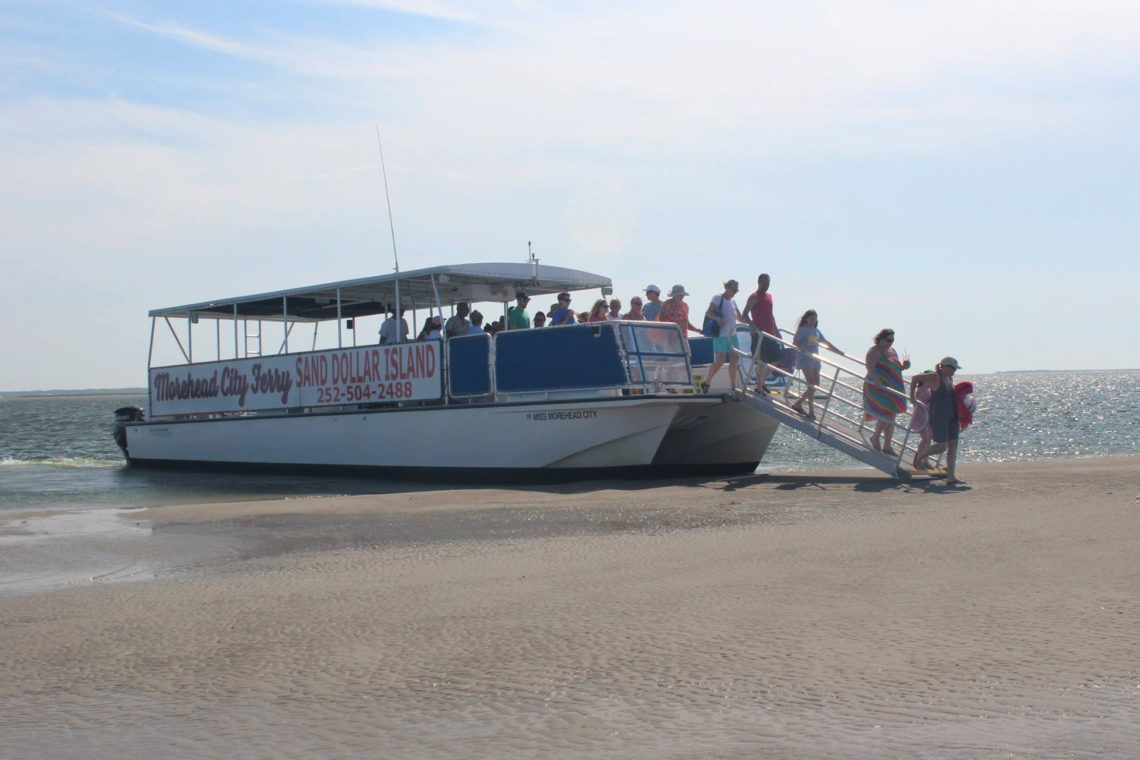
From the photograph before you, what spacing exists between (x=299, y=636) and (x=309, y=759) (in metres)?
2.04

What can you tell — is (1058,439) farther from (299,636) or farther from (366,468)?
(299,636)

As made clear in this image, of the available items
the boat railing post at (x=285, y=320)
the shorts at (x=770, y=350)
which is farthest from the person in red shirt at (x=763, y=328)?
the boat railing post at (x=285, y=320)

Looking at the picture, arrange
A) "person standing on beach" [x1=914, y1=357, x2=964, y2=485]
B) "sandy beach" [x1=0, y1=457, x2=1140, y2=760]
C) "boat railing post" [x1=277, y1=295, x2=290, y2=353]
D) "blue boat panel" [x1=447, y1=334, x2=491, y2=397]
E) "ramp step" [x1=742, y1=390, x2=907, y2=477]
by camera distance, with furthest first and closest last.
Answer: "boat railing post" [x1=277, y1=295, x2=290, y2=353], "blue boat panel" [x1=447, y1=334, x2=491, y2=397], "ramp step" [x1=742, y1=390, x2=907, y2=477], "person standing on beach" [x1=914, y1=357, x2=964, y2=485], "sandy beach" [x1=0, y1=457, x2=1140, y2=760]

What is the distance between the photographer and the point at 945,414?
1413cm

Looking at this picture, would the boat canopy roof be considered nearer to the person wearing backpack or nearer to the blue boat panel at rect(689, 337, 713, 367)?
the blue boat panel at rect(689, 337, 713, 367)

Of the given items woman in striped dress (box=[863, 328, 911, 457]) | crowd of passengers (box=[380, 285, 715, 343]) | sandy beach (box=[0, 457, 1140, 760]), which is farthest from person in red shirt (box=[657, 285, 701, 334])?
sandy beach (box=[0, 457, 1140, 760])

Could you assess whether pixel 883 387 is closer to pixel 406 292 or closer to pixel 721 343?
pixel 721 343

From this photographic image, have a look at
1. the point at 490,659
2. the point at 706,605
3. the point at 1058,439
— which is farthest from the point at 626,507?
the point at 1058,439

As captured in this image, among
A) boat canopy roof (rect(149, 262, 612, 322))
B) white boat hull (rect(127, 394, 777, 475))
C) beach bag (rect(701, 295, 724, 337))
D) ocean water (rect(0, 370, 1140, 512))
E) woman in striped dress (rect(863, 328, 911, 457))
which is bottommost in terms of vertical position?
ocean water (rect(0, 370, 1140, 512))

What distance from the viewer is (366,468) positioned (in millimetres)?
20391

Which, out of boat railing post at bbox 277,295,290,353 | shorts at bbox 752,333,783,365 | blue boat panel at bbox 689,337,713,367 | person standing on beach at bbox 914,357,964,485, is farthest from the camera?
boat railing post at bbox 277,295,290,353

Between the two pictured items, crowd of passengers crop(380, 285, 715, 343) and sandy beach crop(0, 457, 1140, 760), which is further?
crowd of passengers crop(380, 285, 715, 343)

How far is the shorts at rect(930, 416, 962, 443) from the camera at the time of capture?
14047 millimetres

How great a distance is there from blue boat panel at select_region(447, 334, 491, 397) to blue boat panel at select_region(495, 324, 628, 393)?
266 millimetres
